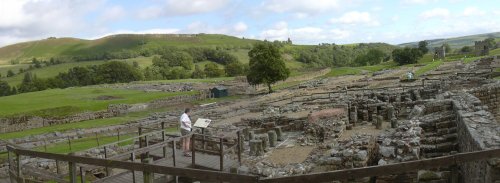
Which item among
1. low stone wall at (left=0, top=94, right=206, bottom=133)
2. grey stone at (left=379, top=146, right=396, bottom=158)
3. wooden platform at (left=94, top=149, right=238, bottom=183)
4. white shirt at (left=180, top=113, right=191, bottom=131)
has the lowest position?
low stone wall at (left=0, top=94, right=206, bottom=133)

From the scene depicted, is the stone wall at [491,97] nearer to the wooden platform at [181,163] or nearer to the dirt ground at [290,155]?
the dirt ground at [290,155]

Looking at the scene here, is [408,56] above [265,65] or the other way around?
above

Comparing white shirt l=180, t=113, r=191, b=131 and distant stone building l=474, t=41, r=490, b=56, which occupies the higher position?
distant stone building l=474, t=41, r=490, b=56

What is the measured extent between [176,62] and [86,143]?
113272 millimetres

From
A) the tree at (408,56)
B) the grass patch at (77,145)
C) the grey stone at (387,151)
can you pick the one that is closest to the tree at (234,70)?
the tree at (408,56)

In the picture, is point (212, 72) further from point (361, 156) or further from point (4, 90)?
point (361, 156)

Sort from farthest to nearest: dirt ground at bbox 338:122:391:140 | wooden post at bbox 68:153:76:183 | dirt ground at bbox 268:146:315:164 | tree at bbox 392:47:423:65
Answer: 1. tree at bbox 392:47:423:65
2. dirt ground at bbox 338:122:391:140
3. dirt ground at bbox 268:146:315:164
4. wooden post at bbox 68:153:76:183

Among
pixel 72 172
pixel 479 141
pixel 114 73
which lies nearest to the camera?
pixel 72 172

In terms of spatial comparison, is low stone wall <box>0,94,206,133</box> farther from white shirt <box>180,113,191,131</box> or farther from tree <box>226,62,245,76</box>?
tree <box>226,62,245,76</box>

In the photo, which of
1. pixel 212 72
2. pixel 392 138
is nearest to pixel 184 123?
pixel 392 138

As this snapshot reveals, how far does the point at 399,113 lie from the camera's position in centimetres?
2558

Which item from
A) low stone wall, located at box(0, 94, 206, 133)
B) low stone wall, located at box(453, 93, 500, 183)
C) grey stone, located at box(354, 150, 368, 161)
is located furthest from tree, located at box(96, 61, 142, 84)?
low stone wall, located at box(453, 93, 500, 183)

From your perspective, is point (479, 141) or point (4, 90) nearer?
point (479, 141)

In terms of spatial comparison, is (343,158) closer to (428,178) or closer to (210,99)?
(428,178)
